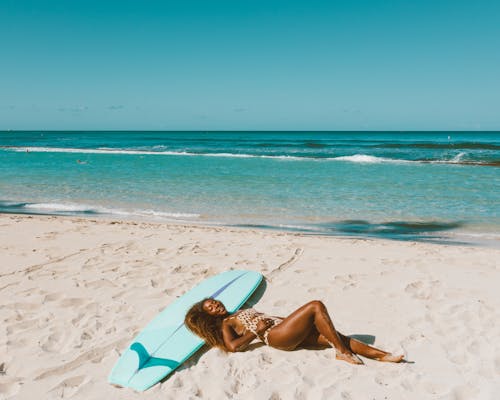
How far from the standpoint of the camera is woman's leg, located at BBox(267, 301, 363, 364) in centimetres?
358

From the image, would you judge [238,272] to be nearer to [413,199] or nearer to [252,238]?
[252,238]

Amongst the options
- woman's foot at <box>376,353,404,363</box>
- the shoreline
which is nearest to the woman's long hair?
woman's foot at <box>376,353,404,363</box>

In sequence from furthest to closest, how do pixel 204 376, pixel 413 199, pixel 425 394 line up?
1. pixel 413 199
2. pixel 204 376
3. pixel 425 394

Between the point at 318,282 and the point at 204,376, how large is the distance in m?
2.54

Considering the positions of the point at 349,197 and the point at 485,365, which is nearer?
the point at 485,365

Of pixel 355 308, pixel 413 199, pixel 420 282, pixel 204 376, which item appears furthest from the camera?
pixel 413 199

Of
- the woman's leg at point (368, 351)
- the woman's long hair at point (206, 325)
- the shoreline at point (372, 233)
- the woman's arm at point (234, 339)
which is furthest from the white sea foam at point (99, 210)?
the woman's leg at point (368, 351)

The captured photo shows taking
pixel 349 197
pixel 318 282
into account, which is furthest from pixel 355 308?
pixel 349 197

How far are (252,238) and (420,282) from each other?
3.36m

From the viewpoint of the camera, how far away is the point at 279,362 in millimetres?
3611

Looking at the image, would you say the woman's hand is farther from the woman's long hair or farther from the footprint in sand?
the footprint in sand

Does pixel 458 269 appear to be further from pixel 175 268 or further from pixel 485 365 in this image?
pixel 175 268

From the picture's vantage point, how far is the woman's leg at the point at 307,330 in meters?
3.58

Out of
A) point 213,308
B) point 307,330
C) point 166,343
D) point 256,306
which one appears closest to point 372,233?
point 256,306
